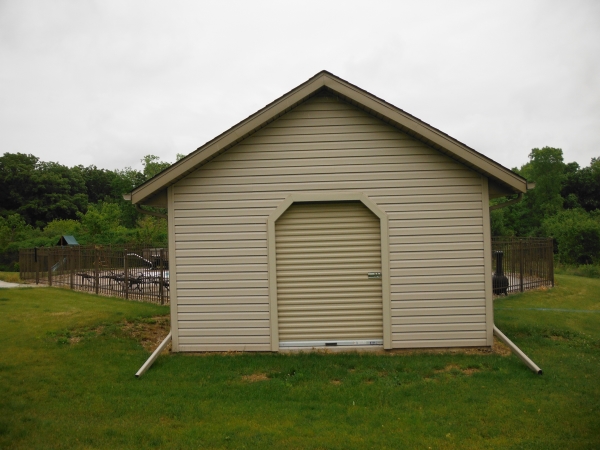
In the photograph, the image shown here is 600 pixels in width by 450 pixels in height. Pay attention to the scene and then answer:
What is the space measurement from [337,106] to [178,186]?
3.25 m

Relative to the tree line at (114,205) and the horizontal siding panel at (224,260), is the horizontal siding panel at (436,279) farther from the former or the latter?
the tree line at (114,205)

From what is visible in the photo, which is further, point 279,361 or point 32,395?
point 279,361

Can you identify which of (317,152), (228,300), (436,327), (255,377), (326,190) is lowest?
(255,377)

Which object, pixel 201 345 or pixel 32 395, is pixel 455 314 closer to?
pixel 201 345

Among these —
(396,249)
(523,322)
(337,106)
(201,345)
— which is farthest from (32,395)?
(523,322)

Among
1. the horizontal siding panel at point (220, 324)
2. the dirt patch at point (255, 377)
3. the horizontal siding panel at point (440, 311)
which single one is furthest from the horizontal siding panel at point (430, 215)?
the dirt patch at point (255, 377)

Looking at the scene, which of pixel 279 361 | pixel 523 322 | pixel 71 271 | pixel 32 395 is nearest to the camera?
pixel 32 395

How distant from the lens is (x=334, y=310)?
883 centimetres

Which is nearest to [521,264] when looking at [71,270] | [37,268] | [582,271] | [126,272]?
[582,271]

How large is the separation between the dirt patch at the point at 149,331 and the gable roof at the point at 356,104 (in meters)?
2.99

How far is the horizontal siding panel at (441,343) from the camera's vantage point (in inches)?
339

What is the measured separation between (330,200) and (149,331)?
5.22 m

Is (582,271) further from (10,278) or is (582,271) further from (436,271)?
(10,278)

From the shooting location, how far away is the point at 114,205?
5512 cm
